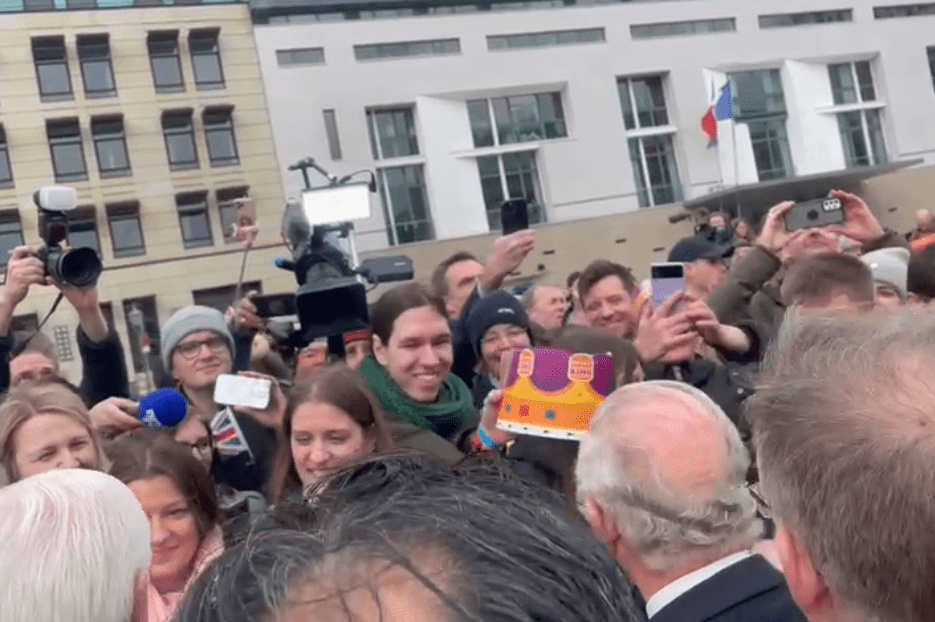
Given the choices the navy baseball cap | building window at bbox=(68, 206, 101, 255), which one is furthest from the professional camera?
building window at bbox=(68, 206, 101, 255)

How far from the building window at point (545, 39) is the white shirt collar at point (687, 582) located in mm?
28732

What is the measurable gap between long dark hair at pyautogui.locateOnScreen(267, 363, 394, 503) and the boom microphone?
0.49m

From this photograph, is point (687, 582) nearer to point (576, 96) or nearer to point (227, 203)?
point (227, 203)

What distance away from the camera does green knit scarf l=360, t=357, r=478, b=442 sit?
3164 millimetres

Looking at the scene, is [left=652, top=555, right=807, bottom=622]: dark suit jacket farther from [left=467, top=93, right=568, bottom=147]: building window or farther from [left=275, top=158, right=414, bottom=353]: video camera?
[left=467, top=93, right=568, bottom=147]: building window

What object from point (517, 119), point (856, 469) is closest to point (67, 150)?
point (517, 119)

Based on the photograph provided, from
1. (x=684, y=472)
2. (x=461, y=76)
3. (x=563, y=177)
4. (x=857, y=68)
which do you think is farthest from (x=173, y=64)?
(x=684, y=472)

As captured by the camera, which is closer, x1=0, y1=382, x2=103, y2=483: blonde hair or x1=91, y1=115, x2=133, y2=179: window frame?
x1=0, y1=382, x2=103, y2=483: blonde hair

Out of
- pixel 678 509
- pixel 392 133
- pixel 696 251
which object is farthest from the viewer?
pixel 392 133

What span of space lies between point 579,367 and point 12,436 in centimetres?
155

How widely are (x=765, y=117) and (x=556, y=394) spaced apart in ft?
103

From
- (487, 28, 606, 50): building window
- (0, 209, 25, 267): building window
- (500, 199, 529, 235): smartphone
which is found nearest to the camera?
(500, 199, 529, 235): smartphone

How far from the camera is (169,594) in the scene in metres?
2.41

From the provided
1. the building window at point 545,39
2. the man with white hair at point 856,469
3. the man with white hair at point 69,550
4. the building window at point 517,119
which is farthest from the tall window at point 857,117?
the man with white hair at point 69,550
